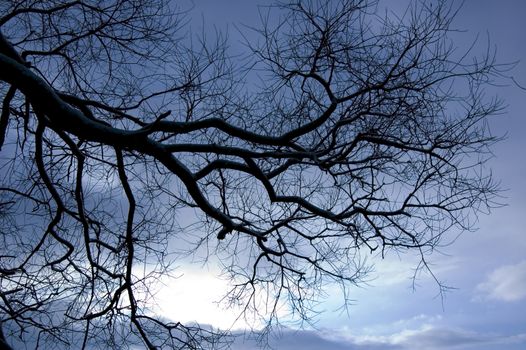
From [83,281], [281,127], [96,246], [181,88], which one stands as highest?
[181,88]

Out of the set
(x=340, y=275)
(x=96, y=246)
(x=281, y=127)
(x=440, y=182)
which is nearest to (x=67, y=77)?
(x=96, y=246)

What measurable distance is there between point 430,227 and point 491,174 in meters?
1.03

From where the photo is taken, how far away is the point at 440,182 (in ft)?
Result: 23.9

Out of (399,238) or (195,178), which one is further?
(399,238)

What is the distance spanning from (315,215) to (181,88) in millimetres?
2432

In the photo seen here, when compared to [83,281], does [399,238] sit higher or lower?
higher

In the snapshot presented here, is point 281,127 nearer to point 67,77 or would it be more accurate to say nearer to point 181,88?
point 181,88

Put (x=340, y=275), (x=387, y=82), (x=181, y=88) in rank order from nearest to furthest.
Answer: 1. (x=387, y=82)
2. (x=181, y=88)
3. (x=340, y=275)

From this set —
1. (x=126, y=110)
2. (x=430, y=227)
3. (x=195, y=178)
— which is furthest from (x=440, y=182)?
(x=126, y=110)

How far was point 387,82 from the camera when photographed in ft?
22.1

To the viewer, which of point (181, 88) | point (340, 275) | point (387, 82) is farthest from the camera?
point (340, 275)

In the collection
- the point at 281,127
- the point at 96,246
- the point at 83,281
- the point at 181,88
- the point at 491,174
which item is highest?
the point at 181,88

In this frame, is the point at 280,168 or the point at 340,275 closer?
the point at 280,168

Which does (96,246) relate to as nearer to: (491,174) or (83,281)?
(83,281)
